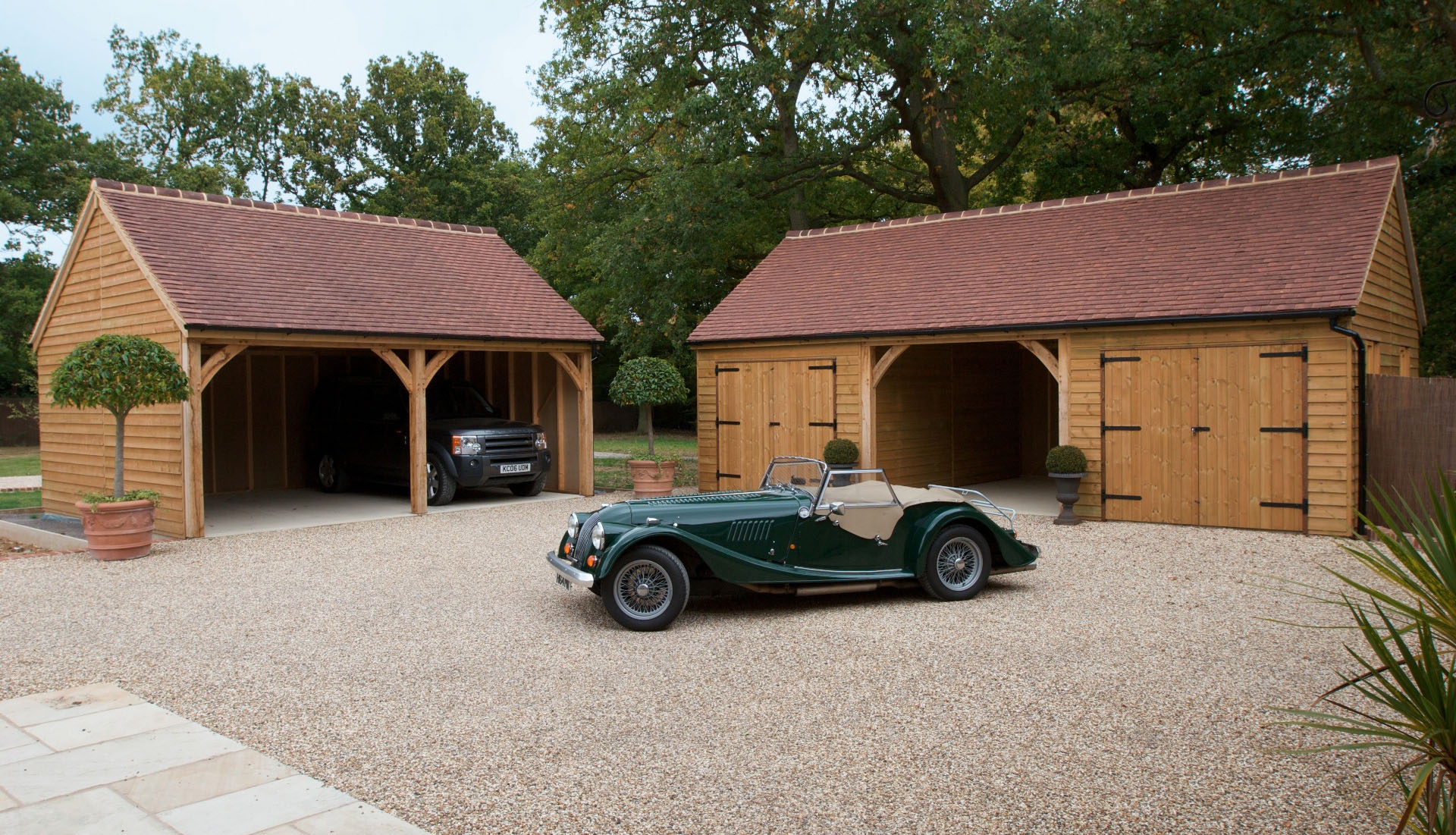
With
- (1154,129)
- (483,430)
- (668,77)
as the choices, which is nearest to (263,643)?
(483,430)

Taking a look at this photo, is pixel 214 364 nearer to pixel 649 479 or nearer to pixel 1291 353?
pixel 649 479

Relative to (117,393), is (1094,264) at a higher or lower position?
higher

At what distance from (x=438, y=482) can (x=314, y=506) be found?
76.9 inches

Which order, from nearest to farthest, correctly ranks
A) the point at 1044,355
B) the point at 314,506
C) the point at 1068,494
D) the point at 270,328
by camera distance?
the point at 270,328, the point at 1068,494, the point at 1044,355, the point at 314,506

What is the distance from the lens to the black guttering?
36.1 ft

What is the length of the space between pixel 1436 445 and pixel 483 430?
11.8m

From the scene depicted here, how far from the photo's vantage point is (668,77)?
2252cm

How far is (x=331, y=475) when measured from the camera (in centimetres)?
1680

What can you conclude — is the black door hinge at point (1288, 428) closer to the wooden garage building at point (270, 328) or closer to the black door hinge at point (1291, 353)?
the black door hinge at point (1291, 353)

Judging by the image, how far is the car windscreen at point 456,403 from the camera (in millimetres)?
15680

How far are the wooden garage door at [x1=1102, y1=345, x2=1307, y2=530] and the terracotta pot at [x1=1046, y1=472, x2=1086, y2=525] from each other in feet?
1.40

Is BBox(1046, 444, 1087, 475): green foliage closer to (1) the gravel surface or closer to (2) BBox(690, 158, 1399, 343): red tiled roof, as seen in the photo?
(2) BBox(690, 158, 1399, 343): red tiled roof

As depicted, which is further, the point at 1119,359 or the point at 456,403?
the point at 456,403

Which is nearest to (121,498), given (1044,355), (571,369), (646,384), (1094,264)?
(571,369)
